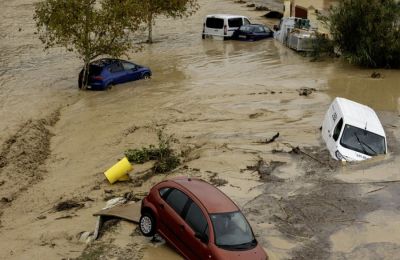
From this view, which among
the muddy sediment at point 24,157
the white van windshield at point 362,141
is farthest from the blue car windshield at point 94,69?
the white van windshield at point 362,141

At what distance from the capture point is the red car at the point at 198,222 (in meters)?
9.85

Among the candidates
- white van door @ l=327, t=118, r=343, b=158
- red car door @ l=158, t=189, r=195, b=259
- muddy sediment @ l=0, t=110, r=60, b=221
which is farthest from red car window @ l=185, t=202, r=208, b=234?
white van door @ l=327, t=118, r=343, b=158

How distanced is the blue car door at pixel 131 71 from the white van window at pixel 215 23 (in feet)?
35.4

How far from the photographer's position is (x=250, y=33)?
34375 mm

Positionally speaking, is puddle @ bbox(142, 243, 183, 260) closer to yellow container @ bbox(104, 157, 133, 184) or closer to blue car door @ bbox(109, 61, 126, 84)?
yellow container @ bbox(104, 157, 133, 184)

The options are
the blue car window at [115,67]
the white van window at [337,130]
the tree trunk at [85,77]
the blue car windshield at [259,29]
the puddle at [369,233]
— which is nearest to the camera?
the puddle at [369,233]

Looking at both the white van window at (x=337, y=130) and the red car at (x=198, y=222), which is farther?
the white van window at (x=337, y=130)

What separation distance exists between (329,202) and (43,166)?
7853mm

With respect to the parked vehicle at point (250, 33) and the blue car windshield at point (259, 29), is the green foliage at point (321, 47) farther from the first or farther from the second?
the blue car windshield at point (259, 29)

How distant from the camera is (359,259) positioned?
429 inches

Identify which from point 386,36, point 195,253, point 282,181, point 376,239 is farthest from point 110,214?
point 386,36

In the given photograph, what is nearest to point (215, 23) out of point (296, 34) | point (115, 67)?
point (296, 34)

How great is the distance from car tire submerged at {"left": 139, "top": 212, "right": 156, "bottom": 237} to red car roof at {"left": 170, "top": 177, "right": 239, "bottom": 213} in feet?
2.66

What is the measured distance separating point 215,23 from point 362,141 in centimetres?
2064
